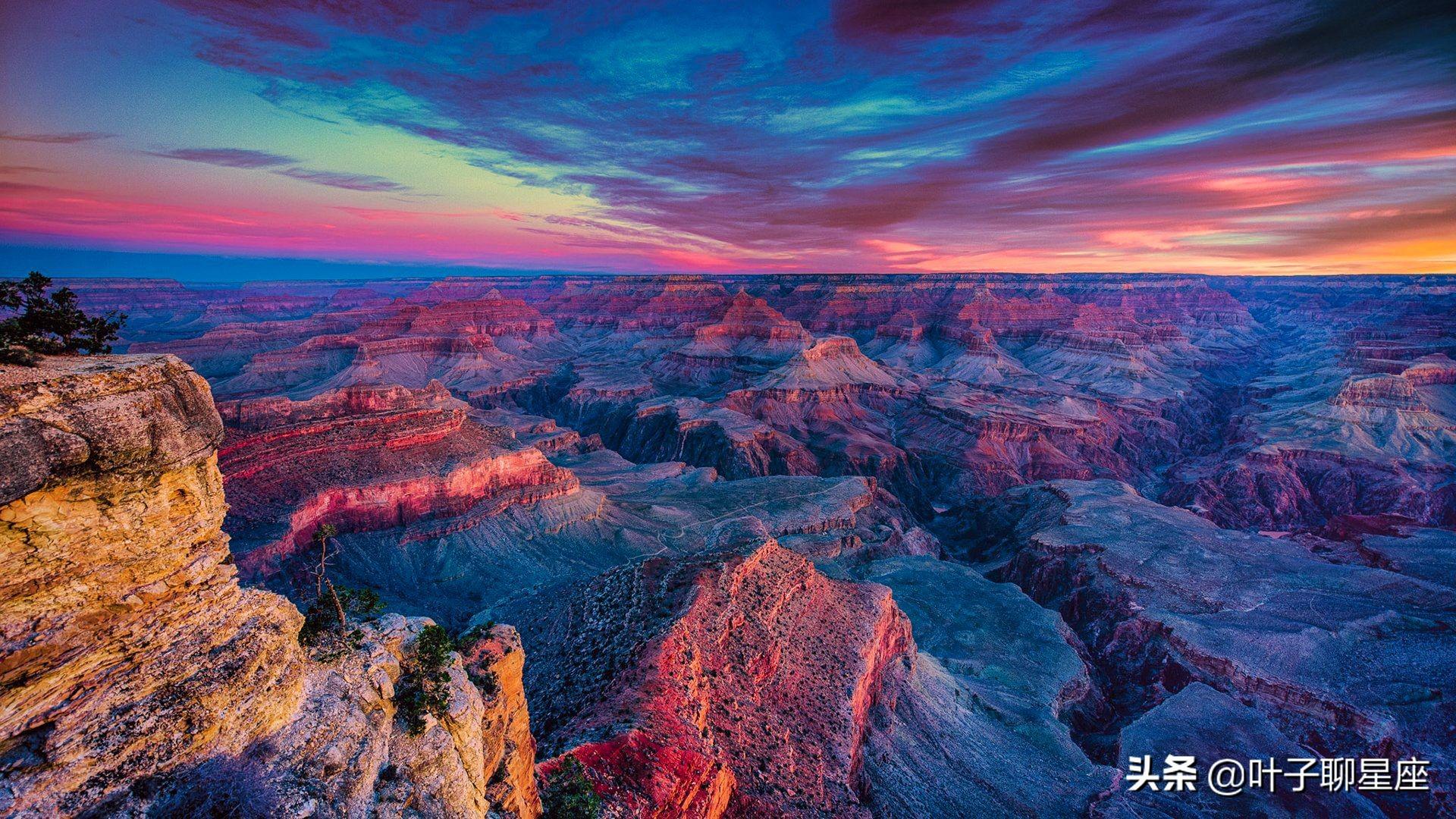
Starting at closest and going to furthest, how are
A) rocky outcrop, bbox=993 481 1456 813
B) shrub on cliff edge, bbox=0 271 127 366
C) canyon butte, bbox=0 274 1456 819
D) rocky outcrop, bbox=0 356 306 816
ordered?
rocky outcrop, bbox=0 356 306 816, canyon butte, bbox=0 274 1456 819, shrub on cliff edge, bbox=0 271 127 366, rocky outcrop, bbox=993 481 1456 813

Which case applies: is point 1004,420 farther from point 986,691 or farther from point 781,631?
point 781,631

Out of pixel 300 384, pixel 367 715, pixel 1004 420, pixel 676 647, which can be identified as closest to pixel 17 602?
pixel 367 715

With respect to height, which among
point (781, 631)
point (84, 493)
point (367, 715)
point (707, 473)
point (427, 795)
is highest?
point (84, 493)

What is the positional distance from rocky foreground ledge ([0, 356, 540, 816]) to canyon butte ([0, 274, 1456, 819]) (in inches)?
2.2

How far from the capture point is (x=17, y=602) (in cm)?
873

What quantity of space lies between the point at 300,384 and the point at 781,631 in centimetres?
13347

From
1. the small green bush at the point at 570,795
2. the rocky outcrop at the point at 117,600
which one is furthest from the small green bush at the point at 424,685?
the small green bush at the point at 570,795

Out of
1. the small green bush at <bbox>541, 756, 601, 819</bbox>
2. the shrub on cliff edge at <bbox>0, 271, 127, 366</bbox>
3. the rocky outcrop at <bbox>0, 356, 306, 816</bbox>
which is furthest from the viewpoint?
the small green bush at <bbox>541, 756, 601, 819</bbox>

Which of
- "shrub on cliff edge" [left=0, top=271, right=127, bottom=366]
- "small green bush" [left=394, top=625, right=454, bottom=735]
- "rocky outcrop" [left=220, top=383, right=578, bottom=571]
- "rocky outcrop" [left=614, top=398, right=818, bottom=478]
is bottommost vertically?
"rocky outcrop" [left=614, top=398, right=818, bottom=478]

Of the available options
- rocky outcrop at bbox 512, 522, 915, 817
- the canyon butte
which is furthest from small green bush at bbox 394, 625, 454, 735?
rocky outcrop at bbox 512, 522, 915, 817

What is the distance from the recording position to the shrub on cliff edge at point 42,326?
33.8 ft

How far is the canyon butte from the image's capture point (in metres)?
9.77

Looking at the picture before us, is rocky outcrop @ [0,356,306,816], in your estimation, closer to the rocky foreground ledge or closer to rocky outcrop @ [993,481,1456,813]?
the rocky foreground ledge

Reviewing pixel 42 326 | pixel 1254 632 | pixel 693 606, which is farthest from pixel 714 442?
pixel 42 326
